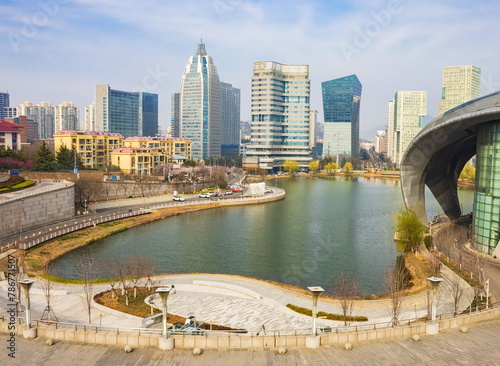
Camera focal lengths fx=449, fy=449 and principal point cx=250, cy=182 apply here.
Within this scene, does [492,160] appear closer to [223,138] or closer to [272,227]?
[272,227]

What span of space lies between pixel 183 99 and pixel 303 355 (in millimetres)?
128281

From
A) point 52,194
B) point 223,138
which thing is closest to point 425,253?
point 52,194

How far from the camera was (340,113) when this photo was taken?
565 feet

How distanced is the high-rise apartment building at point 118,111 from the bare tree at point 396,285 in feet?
395

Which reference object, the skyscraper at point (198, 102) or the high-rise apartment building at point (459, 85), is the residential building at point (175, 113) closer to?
the skyscraper at point (198, 102)

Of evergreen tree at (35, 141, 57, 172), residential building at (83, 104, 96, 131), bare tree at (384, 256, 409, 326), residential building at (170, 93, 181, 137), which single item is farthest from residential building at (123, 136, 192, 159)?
residential building at (170, 93, 181, 137)

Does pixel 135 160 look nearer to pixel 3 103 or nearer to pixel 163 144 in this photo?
pixel 163 144

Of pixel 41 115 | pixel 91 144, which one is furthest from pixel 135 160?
pixel 41 115

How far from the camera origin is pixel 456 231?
3275 cm

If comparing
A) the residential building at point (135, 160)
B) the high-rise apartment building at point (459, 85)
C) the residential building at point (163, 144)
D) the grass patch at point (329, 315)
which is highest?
the high-rise apartment building at point (459, 85)

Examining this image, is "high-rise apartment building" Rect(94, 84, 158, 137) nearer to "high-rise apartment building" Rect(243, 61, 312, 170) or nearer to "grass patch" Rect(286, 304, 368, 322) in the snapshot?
"high-rise apartment building" Rect(243, 61, 312, 170)

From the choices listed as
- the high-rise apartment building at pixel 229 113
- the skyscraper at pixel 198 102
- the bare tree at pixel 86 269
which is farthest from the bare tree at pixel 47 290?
the high-rise apartment building at pixel 229 113

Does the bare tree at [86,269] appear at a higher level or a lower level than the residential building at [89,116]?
lower

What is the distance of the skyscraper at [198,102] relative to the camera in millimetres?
133625
